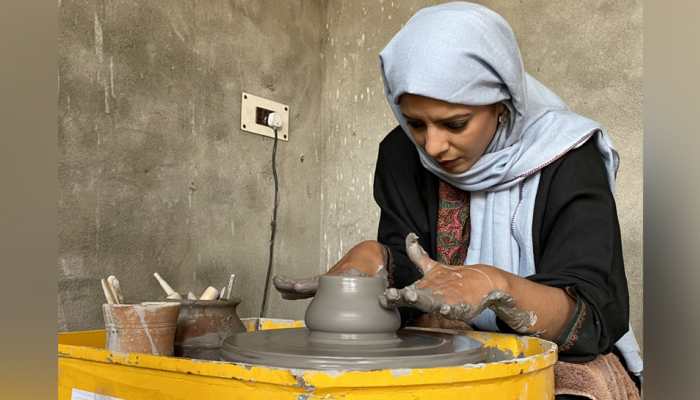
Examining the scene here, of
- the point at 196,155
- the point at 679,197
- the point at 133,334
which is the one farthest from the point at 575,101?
the point at 679,197

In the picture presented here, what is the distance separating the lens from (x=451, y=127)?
4.63ft

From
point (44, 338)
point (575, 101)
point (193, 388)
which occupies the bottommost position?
point (193, 388)

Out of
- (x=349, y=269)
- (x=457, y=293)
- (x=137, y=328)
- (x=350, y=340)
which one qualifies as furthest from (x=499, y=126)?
(x=137, y=328)

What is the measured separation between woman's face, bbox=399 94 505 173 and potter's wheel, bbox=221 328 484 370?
0.44 metres

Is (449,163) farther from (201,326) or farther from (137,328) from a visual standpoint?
(137,328)

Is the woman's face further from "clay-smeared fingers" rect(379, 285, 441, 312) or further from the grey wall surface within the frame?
the grey wall surface

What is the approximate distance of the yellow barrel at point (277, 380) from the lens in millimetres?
764

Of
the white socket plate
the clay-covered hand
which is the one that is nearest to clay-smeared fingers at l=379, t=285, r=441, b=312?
the clay-covered hand

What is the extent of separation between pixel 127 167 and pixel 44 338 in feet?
5.41

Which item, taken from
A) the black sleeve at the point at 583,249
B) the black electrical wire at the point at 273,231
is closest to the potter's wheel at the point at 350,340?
the black sleeve at the point at 583,249

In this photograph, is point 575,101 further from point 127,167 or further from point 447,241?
point 127,167

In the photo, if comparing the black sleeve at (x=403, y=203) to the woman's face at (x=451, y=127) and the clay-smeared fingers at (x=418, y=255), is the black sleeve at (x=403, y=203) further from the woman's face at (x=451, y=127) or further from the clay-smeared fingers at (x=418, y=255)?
the clay-smeared fingers at (x=418, y=255)

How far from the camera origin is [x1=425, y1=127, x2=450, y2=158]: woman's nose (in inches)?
54.8

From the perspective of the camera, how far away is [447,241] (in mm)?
1533
